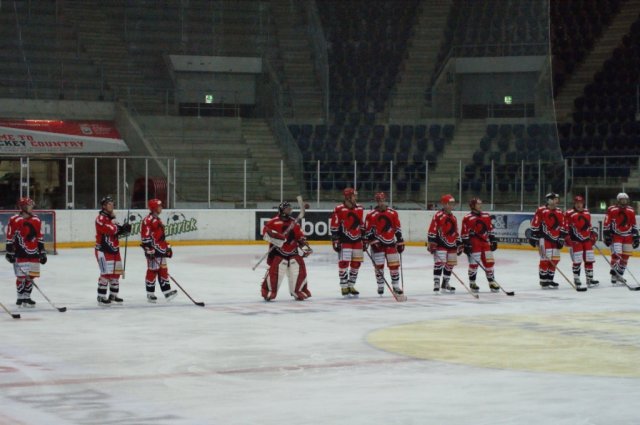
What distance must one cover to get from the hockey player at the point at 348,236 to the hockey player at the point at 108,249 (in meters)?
3.31

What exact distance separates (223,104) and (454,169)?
9.14 m

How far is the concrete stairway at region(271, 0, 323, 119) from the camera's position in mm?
38375

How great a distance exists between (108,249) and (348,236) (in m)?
3.72

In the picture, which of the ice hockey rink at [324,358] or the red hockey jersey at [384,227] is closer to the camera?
the ice hockey rink at [324,358]

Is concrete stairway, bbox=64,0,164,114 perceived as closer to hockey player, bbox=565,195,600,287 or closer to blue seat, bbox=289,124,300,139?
blue seat, bbox=289,124,300,139

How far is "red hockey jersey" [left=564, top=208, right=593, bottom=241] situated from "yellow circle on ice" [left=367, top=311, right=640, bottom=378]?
3.98 metres

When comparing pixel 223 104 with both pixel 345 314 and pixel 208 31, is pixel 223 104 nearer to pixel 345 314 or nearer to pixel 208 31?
pixel 208 31

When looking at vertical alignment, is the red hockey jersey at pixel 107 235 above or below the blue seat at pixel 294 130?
below

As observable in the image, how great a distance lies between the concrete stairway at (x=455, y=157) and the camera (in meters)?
30.8

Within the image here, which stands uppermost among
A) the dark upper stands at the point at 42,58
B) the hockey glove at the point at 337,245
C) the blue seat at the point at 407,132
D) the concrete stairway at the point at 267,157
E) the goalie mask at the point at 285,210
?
the dark upper stands at the point at 42,58

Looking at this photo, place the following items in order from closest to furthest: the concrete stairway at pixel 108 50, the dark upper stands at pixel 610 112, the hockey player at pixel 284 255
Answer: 1. the hockey player at pixel 284 255
2. the concrete stairway at pixel 108 50
3. the dark upper stands at pixel 610 112

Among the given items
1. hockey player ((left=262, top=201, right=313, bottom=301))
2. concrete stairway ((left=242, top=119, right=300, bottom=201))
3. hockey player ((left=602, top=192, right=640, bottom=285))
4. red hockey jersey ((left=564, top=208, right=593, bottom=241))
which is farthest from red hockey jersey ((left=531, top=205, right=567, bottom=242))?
concrete stairway ((left=242, top=119, right=300, bottom=201))

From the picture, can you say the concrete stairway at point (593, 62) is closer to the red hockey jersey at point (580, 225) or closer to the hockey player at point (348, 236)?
the red hockey jersey at point (580, 225)

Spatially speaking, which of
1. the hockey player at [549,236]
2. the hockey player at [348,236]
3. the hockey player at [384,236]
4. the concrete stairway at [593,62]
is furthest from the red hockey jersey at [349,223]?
the concrete stairway at [593,62]
